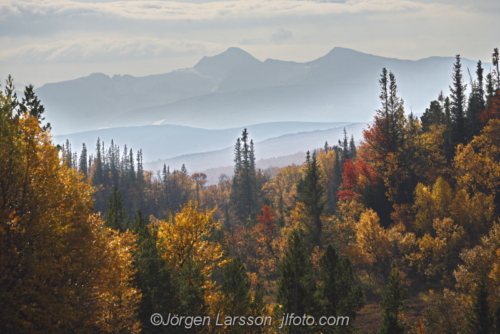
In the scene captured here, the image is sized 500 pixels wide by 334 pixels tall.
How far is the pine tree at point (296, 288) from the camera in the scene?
113 feet

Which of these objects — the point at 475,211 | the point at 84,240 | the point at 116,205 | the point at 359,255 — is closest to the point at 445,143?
the point at 475,211

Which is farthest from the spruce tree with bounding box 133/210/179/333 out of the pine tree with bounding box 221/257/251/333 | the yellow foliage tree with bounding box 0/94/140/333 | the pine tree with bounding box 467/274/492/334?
the pine tree with bounding box 467/274/492/334

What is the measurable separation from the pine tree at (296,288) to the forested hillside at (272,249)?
3.7 inches

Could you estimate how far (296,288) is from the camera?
34.2 meters

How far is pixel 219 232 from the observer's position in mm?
68375

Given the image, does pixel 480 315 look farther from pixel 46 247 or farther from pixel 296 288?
pixel 46 247

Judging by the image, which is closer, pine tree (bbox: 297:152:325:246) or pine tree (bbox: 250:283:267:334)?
pine tree (bbox: 250:283:267:334)

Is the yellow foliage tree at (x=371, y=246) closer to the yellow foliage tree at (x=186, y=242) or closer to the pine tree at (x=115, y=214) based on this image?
the yellow foliage tree at (x=186, y=242)

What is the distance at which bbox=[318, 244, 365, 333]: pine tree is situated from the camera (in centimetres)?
3731

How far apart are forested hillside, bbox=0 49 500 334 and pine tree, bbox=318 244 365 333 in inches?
3.7

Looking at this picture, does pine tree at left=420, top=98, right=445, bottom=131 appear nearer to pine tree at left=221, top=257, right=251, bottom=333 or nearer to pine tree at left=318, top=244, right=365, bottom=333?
pine tree at left=318, top=244, right=365, bottom=333

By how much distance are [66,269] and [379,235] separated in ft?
146

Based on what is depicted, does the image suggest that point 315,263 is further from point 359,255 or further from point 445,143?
point 445,143

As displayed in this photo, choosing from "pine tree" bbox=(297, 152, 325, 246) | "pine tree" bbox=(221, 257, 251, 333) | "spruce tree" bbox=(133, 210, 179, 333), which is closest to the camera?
"spruce tree" bbox=(133, 210, 179, 333)
